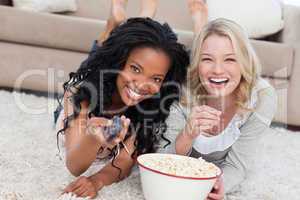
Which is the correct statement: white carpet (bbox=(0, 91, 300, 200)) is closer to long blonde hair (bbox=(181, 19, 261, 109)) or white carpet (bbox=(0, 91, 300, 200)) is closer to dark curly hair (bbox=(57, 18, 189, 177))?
dark curly hair (bbox=(57, 18, 189, 177))

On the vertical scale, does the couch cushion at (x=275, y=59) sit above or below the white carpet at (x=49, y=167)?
above

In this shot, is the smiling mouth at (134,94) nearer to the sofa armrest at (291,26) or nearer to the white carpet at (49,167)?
the white carpet at (49,167)

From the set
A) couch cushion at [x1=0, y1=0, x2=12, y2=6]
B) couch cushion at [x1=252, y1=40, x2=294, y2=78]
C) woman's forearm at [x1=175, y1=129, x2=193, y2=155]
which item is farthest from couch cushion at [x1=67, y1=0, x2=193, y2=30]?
woman's forearm at [x1=175, y1=129, x2=193, y2=155]

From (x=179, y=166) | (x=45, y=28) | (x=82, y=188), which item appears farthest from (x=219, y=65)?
(x=45, y=28)

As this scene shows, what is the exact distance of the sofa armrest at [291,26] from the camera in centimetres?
231

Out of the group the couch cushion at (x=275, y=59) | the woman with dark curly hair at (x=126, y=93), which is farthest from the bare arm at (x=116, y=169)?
the couch cushion at (x=275, y=59)

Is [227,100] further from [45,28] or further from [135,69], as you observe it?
[45,28]

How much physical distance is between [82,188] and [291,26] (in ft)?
5.66

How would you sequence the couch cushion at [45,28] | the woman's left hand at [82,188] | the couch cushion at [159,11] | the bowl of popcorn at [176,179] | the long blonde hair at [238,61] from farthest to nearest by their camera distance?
the couch cushion at [159,11] < the couch cushion at [45,28] < the long blonde hair at [238,61] < the woman's left hand at [82,188] < the bowl of popcorn at [176,179]

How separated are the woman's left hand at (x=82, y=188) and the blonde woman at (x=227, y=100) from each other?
0.84 feet

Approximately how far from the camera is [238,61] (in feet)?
4.08

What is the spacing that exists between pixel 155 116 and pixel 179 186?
0.43 metres

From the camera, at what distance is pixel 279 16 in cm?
249

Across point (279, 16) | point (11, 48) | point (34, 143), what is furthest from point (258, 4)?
point (34, 143)
